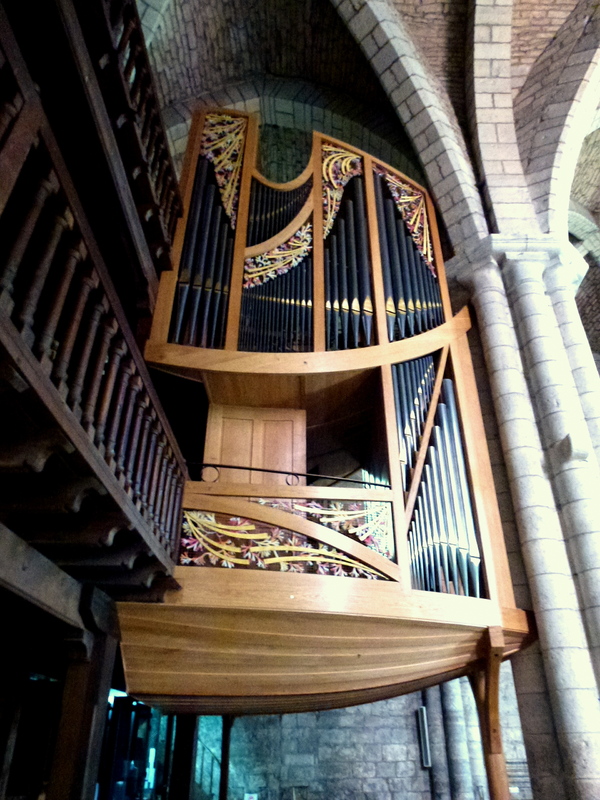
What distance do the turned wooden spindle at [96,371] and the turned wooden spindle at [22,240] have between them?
2.05ft

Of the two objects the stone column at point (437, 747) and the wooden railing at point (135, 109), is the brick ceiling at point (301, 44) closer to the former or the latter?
the wooden railing at point (135, 109)

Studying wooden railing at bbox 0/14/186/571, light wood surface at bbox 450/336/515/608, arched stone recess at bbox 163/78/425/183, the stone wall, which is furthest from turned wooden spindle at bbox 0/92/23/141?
the stone wall

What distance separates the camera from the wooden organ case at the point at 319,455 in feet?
14.0

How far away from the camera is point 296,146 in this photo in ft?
33.0

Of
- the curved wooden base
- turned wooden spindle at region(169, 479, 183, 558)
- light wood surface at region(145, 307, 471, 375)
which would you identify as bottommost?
the curved wooden base

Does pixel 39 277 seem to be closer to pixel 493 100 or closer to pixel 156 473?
pixel 156 473

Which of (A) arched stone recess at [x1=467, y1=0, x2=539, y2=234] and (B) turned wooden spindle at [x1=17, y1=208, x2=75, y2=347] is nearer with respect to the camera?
(B) turned wooden spindle at [x1=17, y1=208, x2=75, y2=347]

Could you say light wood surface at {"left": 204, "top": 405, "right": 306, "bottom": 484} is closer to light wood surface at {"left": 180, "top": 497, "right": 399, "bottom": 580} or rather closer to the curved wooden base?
light wood surface at {"left": 180, "top": 497, "right": 399, "bottom": 580}

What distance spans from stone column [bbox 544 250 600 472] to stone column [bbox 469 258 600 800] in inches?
20.2

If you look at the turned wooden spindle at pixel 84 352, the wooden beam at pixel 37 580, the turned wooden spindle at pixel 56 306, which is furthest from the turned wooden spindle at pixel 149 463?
the turned wooden spindle at pixel 56 306

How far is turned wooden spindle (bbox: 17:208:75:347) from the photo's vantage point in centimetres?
213

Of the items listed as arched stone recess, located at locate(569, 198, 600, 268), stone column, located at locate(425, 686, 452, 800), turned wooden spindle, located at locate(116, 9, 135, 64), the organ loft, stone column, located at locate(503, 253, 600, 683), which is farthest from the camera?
arched stone recess, located at locate(569, 198, 600, 268)

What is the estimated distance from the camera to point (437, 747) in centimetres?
845

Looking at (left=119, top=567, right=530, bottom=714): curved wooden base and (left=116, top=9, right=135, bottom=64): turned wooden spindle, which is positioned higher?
(left=116, top=9, right=135, bottom=64): turned wooden spindle
